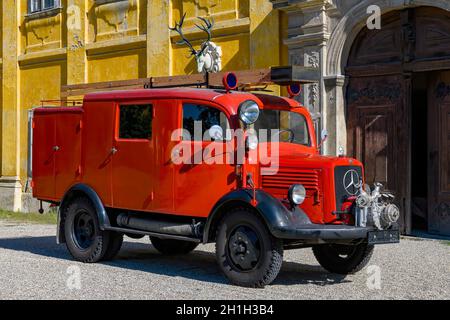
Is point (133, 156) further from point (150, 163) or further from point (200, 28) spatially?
point (200, 28)

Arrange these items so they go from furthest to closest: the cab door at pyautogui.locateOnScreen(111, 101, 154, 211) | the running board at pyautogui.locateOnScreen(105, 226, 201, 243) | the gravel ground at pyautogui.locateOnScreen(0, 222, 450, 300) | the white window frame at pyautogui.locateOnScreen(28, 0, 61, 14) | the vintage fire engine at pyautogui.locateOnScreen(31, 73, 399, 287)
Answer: the white window frame at pyautogui.locateOnScreen(28, 0, 61, 14) < the cab door at pyautogui.locateOnScreen(111, 101, 154, 211) < the running board at pyautogui.locateOnScreen(105, 226, 201, 243) < the vintage fire engine at pyautogui.locateOnScreen(31, 73, 399, 287) < the gravel ground at pyautogui.locateOnScreen(0, 222, 450, 300)

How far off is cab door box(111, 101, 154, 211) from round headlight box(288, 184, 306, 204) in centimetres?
195

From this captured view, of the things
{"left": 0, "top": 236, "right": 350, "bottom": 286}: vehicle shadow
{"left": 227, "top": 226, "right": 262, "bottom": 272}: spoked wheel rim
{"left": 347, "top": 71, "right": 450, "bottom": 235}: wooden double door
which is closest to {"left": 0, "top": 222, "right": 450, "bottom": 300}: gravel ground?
{"left": 0, "top": 236, "right": 350, "bottom": 286}: vehicle shadow

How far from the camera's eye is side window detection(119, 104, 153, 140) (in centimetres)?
1000

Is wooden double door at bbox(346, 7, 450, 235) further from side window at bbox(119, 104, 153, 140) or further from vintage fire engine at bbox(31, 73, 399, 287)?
side window at bbox(119, 104, 153, 140)

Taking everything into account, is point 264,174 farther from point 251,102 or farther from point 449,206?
point 449,206

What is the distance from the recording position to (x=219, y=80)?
10.4 metres

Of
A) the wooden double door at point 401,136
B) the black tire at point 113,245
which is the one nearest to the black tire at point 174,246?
the black tire at point 113,245

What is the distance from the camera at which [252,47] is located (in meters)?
15.9

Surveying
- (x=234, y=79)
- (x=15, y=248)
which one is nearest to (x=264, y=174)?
(x=234, y=79)

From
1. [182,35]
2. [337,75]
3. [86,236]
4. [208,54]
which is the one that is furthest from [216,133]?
[208,54]

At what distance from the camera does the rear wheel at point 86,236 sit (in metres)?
10.5

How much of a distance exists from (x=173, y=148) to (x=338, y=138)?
551 centimetres

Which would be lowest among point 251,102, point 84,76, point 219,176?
point 219,176
